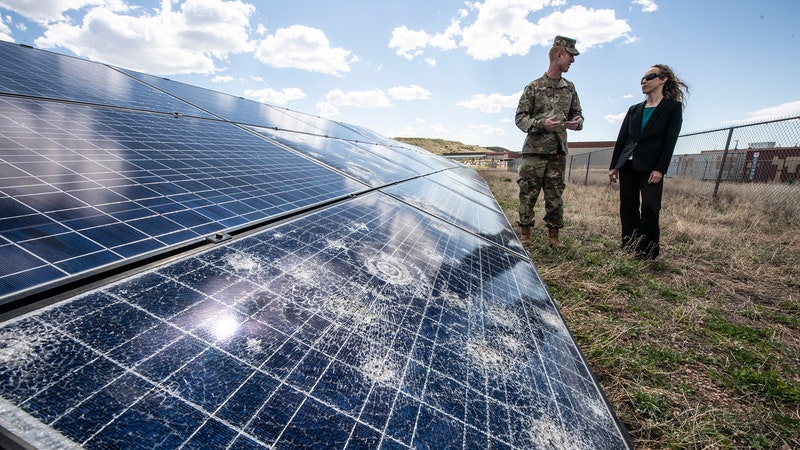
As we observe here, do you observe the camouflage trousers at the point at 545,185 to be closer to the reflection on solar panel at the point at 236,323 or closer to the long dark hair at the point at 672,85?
the long dark hair at the point at 672,85

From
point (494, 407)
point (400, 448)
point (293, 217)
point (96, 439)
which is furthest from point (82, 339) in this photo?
point (293, 217)

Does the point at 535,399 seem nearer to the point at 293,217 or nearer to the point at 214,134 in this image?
the point at 293,217

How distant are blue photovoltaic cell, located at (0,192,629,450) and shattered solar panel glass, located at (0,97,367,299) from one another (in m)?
0.18

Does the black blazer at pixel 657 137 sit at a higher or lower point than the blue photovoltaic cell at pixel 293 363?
higher

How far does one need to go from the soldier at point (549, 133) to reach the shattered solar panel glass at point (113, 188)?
3.07 m

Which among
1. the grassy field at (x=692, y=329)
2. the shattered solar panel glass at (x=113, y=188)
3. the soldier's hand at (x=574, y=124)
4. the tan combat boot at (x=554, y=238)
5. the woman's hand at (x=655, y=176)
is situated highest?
the soldier's hand at (x=574, y=124)

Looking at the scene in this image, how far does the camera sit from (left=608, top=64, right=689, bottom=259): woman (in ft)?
13.1

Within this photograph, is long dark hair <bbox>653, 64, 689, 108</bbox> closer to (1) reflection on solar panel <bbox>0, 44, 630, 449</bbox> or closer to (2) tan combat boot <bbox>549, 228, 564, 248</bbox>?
(2) tan combat boot <bbox>549, 228, 564, 248</bbox>

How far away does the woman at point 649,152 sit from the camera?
401 centimetres

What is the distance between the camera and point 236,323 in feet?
2.87

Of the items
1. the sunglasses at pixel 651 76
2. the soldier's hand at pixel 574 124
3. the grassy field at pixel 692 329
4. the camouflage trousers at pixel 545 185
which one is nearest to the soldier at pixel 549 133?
the camouflage trousers at pixel 545 185

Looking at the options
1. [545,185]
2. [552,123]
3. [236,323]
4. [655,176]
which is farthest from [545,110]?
[236,323]

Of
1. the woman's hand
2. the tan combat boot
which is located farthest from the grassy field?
the woman's hand

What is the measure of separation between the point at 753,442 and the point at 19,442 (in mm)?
2609
